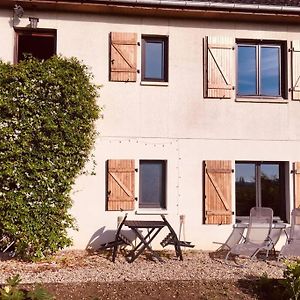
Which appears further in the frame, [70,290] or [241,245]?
[241,245]

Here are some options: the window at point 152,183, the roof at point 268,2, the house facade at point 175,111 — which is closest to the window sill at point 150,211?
the house facade at point 175,111

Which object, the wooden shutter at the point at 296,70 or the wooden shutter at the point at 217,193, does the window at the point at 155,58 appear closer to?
Result: the wooden shutter at the point at 217,193

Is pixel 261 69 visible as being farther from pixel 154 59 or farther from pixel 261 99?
pixel 154 59

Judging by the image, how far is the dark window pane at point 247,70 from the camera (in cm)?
1084

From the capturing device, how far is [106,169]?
33.1ft

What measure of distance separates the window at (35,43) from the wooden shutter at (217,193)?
4.41 meters

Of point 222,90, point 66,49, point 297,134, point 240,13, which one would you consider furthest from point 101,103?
point 297,134

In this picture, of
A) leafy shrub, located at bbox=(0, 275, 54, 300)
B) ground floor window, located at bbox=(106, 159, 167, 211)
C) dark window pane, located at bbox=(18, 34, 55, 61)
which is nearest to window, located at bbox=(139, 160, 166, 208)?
ground floor window, located at bbox=(106, 159, 167, 211)

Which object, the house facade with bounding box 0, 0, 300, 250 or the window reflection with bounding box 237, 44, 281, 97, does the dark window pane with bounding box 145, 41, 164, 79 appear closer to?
the house facade with bounding box 0, 0, 300, 250

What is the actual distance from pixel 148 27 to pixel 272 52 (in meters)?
3.01

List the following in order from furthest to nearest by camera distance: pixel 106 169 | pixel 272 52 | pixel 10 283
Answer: pixel 272 52
pixel 106 169
pixel 10 283

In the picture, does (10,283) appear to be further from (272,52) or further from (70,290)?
(272,52)

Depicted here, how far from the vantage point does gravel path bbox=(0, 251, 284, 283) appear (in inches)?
294

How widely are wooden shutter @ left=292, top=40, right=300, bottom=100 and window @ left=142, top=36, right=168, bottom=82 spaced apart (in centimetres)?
295
